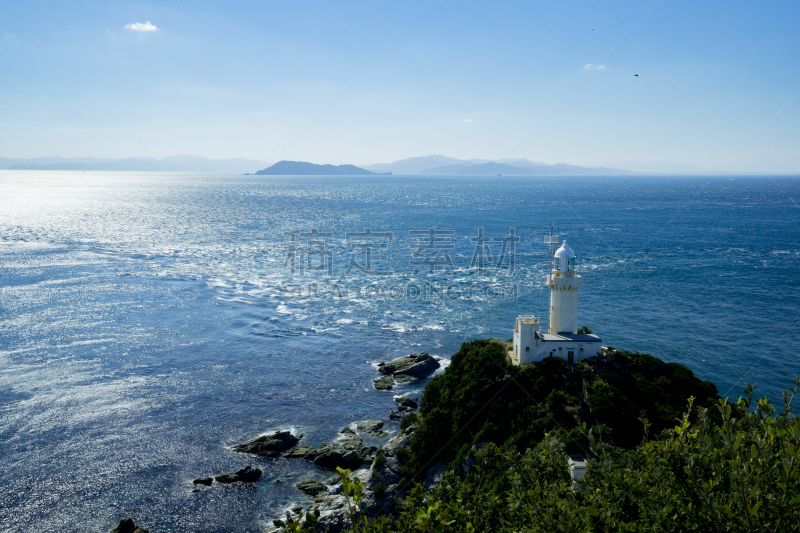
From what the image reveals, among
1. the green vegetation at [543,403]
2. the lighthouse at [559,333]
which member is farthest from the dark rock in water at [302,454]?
Result: the lighthouse at [559,333]

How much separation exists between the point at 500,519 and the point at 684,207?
560 feet

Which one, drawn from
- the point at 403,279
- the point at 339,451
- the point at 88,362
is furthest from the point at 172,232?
the point at 339,451

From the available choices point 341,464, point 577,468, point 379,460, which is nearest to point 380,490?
point 379,460

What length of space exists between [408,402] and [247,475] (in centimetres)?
1376

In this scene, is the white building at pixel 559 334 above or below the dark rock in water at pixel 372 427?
above

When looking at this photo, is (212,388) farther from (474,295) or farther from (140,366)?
(474,295)

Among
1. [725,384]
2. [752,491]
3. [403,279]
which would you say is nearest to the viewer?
[752,491]

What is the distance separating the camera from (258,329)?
57.1m

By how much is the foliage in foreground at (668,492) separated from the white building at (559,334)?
14258mm

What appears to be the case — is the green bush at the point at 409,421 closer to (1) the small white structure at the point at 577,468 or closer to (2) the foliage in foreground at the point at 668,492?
(1) the small white structure at the point at 577,468

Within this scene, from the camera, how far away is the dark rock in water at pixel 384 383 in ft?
146

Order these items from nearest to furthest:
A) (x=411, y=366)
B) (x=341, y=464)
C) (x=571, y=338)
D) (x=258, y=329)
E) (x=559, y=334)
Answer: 1. (x=571, y=338)
2. (x=559, y=334)
3. (x=341, y=464)
4. (x=411, y=366)
5. (x=258, y=329)

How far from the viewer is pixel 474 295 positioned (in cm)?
6700

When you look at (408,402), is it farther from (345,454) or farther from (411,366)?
(345,454)
